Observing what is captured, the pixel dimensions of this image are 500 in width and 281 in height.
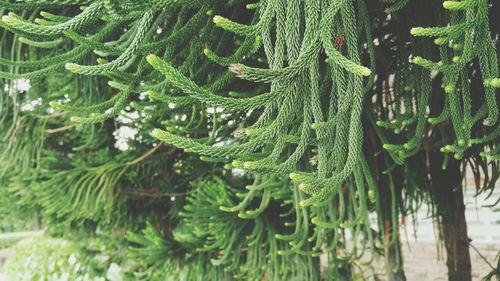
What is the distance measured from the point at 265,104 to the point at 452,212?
1036mm

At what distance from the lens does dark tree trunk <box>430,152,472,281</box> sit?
1357mm

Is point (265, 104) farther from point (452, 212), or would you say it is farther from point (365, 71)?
point (452, 212)

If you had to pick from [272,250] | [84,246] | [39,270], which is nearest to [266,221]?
[272,250]

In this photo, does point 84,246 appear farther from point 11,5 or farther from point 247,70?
point 247,70

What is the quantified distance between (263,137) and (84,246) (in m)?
2.16

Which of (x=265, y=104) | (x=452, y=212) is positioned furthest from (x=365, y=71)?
(x=452, y=212)

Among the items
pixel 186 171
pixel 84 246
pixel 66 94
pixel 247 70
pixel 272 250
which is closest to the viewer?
pixel 247 70

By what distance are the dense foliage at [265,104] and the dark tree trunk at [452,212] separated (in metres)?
0.02

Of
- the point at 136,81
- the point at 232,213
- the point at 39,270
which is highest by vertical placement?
the point at 136,81

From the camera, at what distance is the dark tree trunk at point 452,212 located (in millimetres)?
1357

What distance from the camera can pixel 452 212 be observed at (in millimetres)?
1424

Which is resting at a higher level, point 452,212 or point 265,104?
point 265,104

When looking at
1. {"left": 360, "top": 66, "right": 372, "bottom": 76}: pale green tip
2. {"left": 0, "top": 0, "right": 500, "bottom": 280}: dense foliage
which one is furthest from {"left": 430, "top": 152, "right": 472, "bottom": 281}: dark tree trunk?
{"left": 360, "top": 66, "right": 372, "bottom": 76}: pale green tip

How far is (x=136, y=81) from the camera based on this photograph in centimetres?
73
